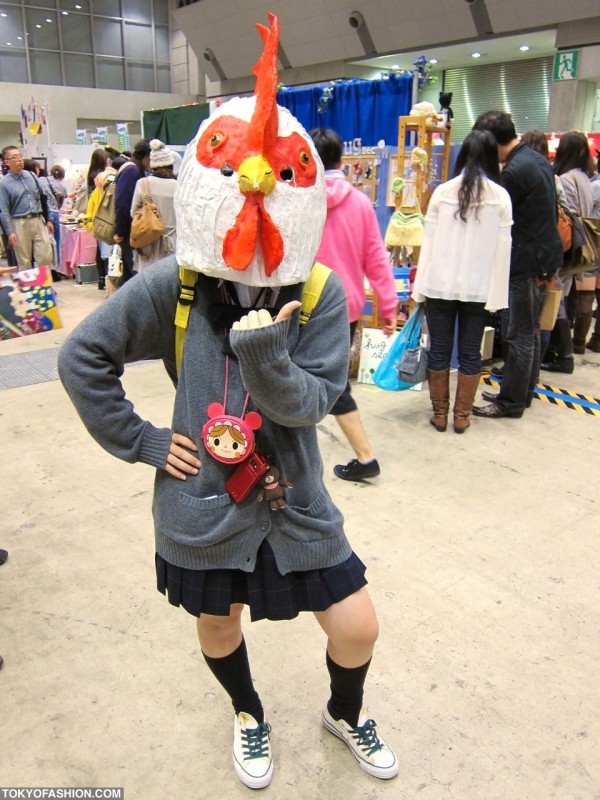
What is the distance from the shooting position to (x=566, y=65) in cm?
1141

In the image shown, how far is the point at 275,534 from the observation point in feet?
4.27

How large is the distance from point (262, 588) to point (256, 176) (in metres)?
0.81

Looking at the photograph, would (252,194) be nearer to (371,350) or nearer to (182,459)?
(182,459)

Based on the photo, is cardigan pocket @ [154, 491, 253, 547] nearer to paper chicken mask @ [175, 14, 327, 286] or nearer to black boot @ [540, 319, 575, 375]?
paper chicken mask @ [175, 14, 327, 286]

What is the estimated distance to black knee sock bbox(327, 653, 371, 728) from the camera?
4.85ft

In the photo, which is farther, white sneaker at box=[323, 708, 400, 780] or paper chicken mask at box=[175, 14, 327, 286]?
white sneaker at box=[323, 708, 400, 780]

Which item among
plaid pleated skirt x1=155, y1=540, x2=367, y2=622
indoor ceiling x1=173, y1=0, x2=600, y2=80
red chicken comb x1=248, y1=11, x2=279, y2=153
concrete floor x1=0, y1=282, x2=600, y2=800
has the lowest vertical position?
concrete floor x1=0, y1=282, x2=600, y2=800

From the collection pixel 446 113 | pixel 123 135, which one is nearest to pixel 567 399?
pixel 446 113

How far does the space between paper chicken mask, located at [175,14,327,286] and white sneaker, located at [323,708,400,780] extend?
1.14 m

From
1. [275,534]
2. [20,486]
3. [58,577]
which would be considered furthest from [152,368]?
[275,534]

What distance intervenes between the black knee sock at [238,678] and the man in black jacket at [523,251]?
2704 millimetres

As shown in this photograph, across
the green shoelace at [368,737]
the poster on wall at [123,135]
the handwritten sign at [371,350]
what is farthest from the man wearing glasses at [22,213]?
the green shoelace at [368,737]

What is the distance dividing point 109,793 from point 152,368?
141 inches

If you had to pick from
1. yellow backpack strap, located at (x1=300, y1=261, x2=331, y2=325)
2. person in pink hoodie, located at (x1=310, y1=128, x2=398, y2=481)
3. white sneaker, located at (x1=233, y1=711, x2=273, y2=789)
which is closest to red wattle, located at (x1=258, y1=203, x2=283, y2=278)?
yellow backpack strap, located at (x1=300, y1=261, x2=331, y2=325)
